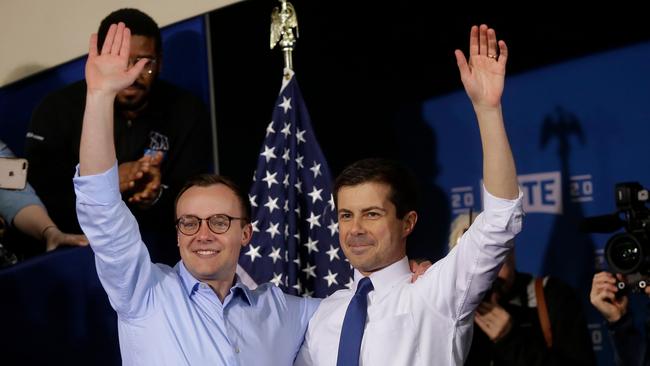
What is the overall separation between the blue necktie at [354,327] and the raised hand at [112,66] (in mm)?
833

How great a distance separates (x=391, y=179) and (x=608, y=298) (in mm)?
886

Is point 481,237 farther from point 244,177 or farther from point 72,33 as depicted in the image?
point 72,33

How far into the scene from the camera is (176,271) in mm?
2812

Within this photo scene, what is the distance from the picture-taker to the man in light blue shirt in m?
2.49

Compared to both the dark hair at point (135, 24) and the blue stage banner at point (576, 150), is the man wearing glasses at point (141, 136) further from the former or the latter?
the blue stage banner at point (576, 150)

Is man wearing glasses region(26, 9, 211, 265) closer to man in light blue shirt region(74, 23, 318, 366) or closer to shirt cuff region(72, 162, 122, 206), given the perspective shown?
man in light blue shirt region(74, 23, 318, 366)

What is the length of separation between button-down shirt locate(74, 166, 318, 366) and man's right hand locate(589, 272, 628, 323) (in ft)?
3.43

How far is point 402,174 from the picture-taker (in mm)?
2881

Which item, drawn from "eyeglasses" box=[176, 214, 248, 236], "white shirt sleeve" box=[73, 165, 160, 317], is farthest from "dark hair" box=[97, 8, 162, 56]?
"white shirt sleeve" box=[73, 165, 160, 317]

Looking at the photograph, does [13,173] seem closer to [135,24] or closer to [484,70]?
[135,24]

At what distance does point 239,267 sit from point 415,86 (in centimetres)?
167

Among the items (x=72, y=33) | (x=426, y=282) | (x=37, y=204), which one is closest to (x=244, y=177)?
(x=37, y=204)

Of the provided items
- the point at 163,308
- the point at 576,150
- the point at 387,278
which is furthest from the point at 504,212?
the point at 576,150

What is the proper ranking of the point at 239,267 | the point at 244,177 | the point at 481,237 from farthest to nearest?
1. the point at 244,177
2. the point at 239,267
3. the point at 481,237
